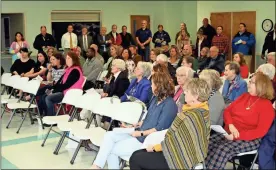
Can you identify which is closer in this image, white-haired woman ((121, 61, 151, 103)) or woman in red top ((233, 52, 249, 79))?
white-haired woman ((121, 61, 151, 103))

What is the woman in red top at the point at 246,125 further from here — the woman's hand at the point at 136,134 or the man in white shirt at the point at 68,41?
the man in white shirt at the point at 68,41

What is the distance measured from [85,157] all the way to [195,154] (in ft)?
6.05

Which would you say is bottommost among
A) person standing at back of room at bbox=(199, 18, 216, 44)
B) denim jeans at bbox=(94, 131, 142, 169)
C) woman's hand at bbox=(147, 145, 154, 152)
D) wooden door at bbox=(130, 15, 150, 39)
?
denim jeans at bbox=(94, 131, 142, 169)

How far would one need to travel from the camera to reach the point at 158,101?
353 cm

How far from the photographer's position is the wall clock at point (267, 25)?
33.9 ft

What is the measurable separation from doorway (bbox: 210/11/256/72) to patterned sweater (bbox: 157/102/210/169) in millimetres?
8453

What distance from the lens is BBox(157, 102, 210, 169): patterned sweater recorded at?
9.45 ft

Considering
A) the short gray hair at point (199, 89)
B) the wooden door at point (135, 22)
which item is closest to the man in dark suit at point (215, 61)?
the short gray hair at point (199, 89)

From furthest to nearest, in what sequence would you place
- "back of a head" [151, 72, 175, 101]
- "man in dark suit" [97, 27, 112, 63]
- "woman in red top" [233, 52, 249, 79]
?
"man in dark suit" [97, 27, 112, 63]
"woman in red top" [233, 52, 249, 79]
"back of a head" [151, 72, 175, 101]

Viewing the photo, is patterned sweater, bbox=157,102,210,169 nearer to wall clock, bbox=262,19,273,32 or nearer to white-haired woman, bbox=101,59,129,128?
white-haired woman, bbox=101,59,129,128

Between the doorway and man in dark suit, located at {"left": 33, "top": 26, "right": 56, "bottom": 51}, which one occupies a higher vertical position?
the doorway

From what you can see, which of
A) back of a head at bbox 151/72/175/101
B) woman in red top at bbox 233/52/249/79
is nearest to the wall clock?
woman in red top at bbox 233/52/249/79

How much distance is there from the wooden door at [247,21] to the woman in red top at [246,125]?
789 centimetres

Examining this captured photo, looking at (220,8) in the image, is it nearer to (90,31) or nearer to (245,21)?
(245,21)
